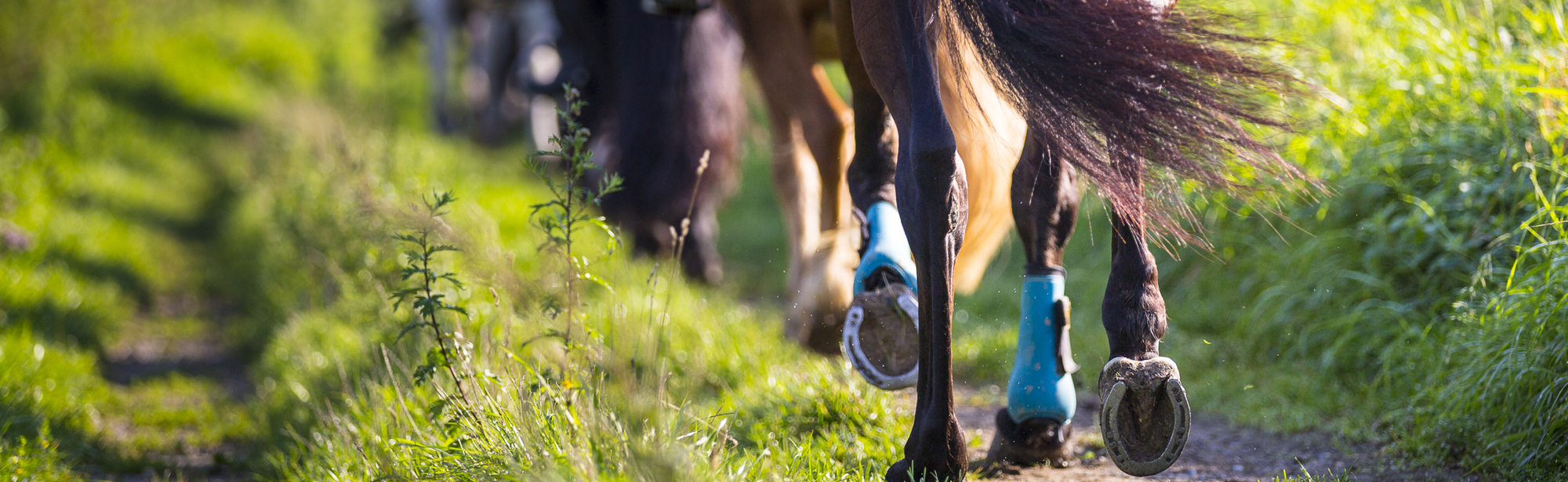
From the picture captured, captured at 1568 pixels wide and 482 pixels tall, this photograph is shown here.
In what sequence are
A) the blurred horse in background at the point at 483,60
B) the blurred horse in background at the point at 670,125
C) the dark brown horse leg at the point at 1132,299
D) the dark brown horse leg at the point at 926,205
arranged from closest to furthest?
the dark brown horse leg at the point at 926,205 → the dark brown horse leg at the point at 1132,299 → the blurred horse in background at the point at 670,125 → the blurred horse in background at the point at 483,60

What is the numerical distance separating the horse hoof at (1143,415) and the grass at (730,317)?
0.28 meters

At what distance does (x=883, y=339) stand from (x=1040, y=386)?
0.33 metres

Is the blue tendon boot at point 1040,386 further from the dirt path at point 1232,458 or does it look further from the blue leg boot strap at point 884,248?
the blue leg boot strap at point 884,248

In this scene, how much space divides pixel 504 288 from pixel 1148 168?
70.3 inches

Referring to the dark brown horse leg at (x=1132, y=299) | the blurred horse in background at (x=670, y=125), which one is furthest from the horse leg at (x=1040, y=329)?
the blurred horse in background at (x=670, y=125)

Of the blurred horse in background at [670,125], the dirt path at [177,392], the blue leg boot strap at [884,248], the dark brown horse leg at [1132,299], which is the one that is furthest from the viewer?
the blurred horse in background at [670,125]

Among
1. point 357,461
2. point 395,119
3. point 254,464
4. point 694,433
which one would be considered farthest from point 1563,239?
point 395,119

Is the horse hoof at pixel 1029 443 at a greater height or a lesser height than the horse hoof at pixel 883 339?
lesser

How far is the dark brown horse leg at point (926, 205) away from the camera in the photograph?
171cm

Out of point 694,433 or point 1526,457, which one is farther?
point 1526,457

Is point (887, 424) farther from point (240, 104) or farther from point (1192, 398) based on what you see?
point (240, 104)

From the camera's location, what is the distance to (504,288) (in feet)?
9.21

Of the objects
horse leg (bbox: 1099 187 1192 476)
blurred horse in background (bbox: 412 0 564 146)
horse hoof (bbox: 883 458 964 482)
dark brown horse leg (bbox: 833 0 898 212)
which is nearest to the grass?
horse hoof (bbox: 883 458 964 482)

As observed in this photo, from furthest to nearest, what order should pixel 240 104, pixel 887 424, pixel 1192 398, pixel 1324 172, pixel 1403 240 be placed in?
pixel 240 104 → pixel 1324 172 → pixel 1403 240 → pixel 1192 398 → pixel 887 424
